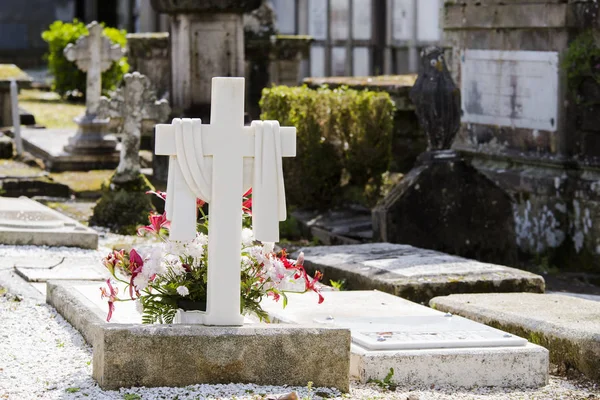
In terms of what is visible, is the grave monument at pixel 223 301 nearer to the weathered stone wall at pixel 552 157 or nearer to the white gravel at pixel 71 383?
the white gravel at pixel 71 383

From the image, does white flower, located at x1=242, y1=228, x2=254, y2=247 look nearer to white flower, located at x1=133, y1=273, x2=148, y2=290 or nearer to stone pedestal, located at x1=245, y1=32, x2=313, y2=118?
white flower, located at x1=133, y1=273, x2=148, y2=290

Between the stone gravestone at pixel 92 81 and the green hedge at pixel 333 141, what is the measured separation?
312 centimetres

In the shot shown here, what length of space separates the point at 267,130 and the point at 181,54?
8.48 meters

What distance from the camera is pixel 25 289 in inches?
277

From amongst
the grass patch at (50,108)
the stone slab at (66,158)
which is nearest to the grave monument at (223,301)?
the stone slab at (66,158)

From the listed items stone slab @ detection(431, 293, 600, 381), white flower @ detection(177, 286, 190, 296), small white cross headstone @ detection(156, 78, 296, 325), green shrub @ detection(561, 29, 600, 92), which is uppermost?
green shrub @ detection(561, 29, 600, 92)

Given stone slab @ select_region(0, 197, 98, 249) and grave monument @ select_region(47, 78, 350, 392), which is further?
stone slab @ select_region(0, 197, 98, 249)

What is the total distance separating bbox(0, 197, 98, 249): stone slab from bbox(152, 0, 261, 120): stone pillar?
423 cm

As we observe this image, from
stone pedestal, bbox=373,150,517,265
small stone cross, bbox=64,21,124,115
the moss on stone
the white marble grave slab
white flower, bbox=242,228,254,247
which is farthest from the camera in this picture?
small stone cross, bbox=64,21,124,115

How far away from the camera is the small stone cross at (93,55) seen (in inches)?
555

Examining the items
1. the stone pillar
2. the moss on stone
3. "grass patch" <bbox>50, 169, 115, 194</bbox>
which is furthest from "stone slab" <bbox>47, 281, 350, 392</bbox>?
the stone pillar

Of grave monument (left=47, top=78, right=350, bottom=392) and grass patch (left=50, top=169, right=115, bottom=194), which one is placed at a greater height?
grave monument (left=47, top=78, right=350, bottom=392)

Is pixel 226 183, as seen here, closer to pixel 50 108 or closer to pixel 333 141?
pixel 333 141

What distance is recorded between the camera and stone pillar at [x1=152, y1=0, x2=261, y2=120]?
13.2m
